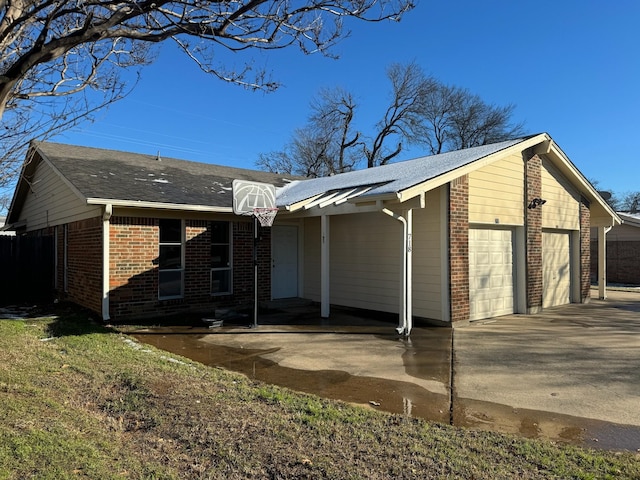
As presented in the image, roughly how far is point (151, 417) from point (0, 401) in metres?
1.43

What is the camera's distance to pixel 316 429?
394cm

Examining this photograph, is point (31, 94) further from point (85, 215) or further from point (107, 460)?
point (85, 215)

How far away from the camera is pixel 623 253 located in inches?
849

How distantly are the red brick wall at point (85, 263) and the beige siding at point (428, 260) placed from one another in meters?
6.88

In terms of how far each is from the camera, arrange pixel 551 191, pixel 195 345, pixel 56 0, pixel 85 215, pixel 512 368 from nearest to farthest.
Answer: pixel 56 0
pixel 512 368
pixel 195 345
pixel 85 215
pixel 551 191

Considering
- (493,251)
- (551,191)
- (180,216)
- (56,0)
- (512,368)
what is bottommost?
(512,368)

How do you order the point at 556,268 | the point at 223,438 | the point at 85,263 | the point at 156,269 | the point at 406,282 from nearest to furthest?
the point at 223,438 → the point at 406,282 → the point at 156,269 → the point at 85,263 → the point at 556,268

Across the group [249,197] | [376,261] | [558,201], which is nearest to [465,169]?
[376,261]

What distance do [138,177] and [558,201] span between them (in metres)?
11.4

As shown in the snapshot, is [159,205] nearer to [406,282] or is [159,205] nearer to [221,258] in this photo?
[221,258]

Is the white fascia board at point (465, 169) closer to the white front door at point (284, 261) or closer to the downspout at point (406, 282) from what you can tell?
the downspout at point (406, 282)

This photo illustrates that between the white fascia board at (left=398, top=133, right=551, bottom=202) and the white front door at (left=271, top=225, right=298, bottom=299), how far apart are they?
16.8ft

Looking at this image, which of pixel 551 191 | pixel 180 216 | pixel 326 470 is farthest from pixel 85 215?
pixel 551 191

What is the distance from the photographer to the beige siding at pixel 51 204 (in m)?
11.1
